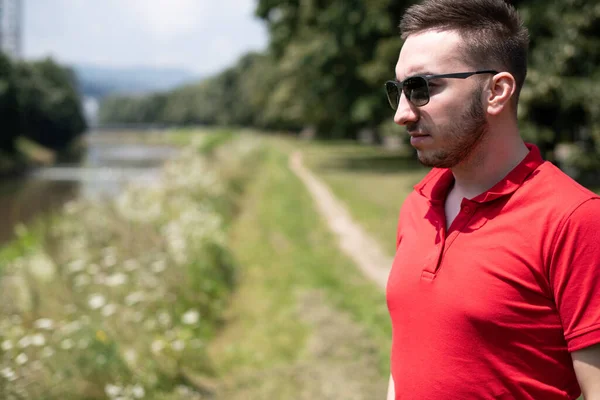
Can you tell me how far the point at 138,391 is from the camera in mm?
3854

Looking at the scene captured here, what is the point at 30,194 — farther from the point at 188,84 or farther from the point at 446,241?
the point at 188,84

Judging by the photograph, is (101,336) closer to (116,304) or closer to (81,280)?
(116,304)

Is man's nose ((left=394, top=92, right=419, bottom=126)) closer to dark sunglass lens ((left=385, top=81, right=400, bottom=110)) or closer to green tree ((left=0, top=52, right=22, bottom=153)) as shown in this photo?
dark sunglass lens ((left=385, top=81, right=400, bottom=110))

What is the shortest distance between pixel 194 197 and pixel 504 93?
376 inches

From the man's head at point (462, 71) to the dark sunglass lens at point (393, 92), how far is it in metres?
0.11

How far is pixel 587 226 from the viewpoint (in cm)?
142

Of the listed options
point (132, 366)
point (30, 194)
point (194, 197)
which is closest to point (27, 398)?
point (132, 366)

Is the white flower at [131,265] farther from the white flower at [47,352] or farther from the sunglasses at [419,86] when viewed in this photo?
the sunglasses at [419,86]

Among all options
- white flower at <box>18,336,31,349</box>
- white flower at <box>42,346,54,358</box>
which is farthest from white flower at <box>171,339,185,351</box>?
white flower at <box>18,336,31,349</box>

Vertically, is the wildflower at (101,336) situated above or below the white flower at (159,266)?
above

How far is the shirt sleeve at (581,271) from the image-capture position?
4.65 ft

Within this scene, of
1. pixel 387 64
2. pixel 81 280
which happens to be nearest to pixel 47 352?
pixel 81 280

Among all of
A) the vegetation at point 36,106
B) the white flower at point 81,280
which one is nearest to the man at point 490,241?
the white flower at point 81,280

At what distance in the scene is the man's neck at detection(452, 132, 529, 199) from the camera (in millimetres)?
1660
